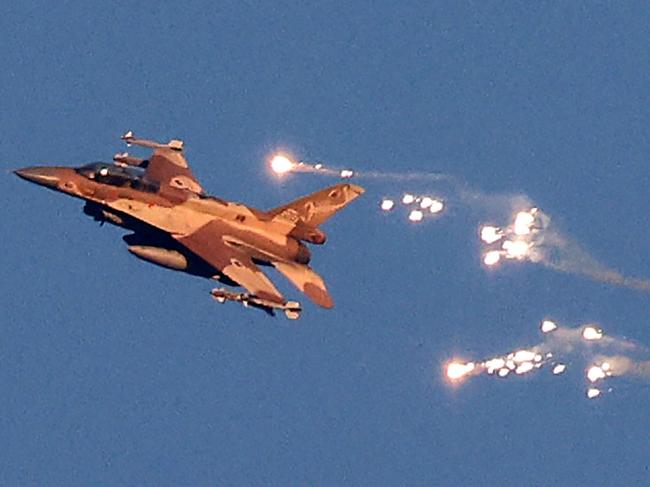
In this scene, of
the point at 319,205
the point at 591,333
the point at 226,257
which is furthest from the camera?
the point at 319,205

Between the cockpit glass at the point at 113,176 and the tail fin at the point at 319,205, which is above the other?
the tail fin at the point at 319,205

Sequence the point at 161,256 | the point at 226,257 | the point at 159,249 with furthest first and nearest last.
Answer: the point at 159,249 < the point at 161,256 < the point at 226,257

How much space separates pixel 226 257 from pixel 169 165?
895 cm

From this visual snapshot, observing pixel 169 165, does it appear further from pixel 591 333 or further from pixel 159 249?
pixel 591 333

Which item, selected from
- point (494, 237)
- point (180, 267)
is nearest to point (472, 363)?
point (494, 237)

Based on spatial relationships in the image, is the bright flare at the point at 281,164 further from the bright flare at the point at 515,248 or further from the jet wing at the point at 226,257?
the bright flare at the point at 515,248

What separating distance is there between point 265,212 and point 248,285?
696 centimetres

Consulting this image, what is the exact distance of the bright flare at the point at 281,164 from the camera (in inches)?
6216

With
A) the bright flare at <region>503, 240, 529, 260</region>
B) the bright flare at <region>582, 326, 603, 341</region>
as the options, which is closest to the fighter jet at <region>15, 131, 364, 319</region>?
the bright flare at <region>503, 240, 529, 260</region>

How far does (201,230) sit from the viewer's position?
151875 millimetres

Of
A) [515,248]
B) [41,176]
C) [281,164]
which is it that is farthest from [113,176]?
[515,248]

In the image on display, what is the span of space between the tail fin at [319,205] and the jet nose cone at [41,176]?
38.9ft

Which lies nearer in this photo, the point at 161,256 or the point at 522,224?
the point at 161,256

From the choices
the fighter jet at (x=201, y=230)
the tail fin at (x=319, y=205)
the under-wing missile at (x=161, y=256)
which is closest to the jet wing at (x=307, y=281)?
the fighter jet at (x=201, y=230)
